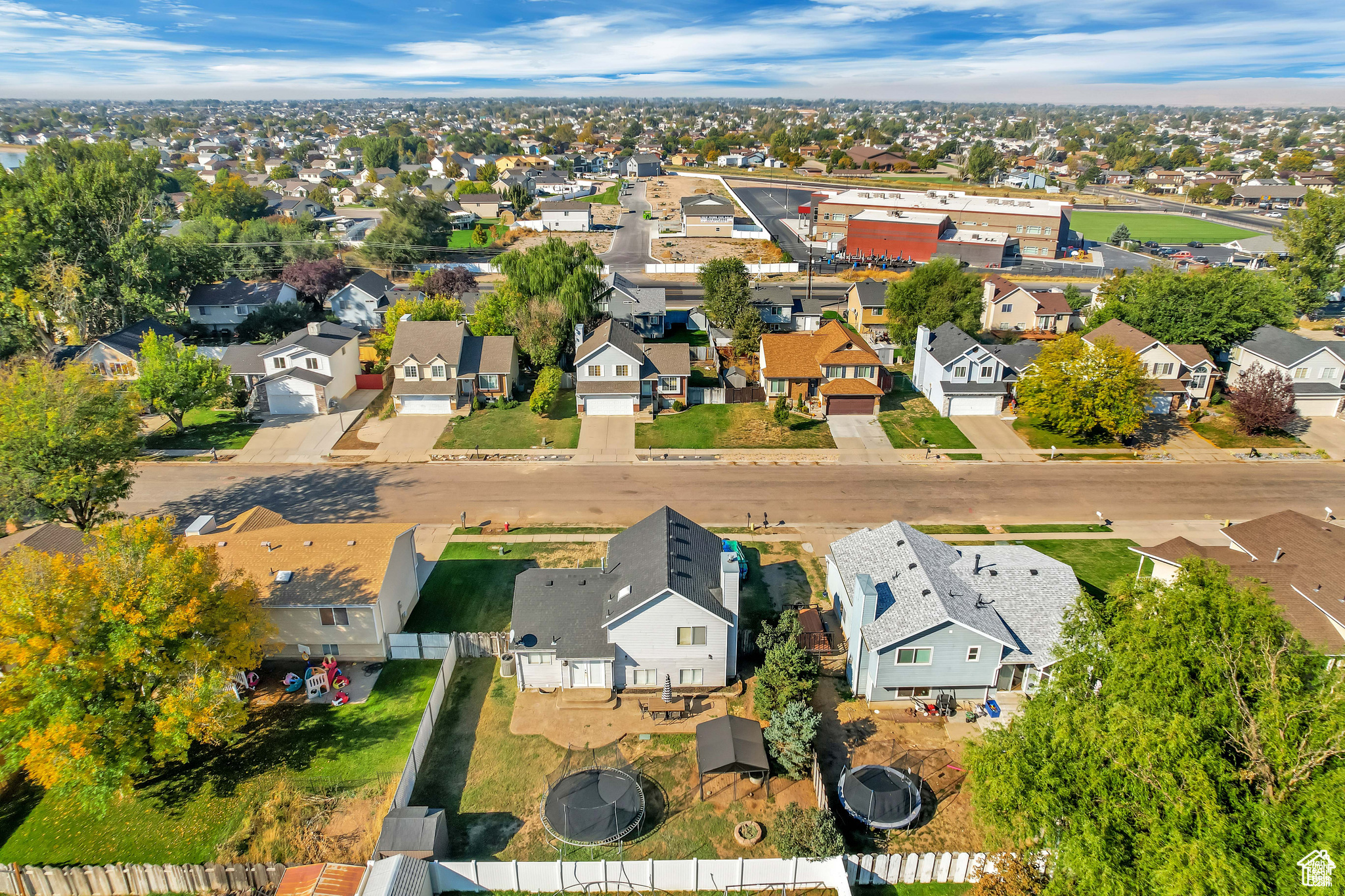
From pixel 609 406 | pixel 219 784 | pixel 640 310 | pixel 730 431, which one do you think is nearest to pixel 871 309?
pixel 640 310

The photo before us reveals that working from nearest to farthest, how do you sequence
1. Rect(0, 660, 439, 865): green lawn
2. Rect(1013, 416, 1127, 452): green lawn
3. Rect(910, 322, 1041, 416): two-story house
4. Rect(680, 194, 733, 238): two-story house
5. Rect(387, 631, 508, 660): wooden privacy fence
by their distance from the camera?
Rect(0, 660, 439, 865): green lawn
Rect(387, 631, 508, 660): wooden privacy fence
Rect(1013, 416, 1127, 452): green lawn
Rect(910, 322, 1041, 416): two-story house
Rect(680, 194, 733, 238): two-story house

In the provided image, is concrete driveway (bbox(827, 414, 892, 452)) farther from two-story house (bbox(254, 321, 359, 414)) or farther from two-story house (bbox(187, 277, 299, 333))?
two-story house (bbox(187, 277, 299, 333))

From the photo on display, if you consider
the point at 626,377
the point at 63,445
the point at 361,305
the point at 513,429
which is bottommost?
the point at 513,429

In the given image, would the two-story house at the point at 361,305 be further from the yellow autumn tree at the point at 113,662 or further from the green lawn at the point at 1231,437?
the green lawn at the point at 1231,437

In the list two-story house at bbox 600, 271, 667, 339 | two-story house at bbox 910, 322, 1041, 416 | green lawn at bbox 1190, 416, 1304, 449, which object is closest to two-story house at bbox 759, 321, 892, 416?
two-story house at bbox 910, 322, 1041, 416

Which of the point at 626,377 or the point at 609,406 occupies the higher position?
the point at 626,377

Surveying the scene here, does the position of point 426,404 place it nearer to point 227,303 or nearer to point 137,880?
point 227,303
